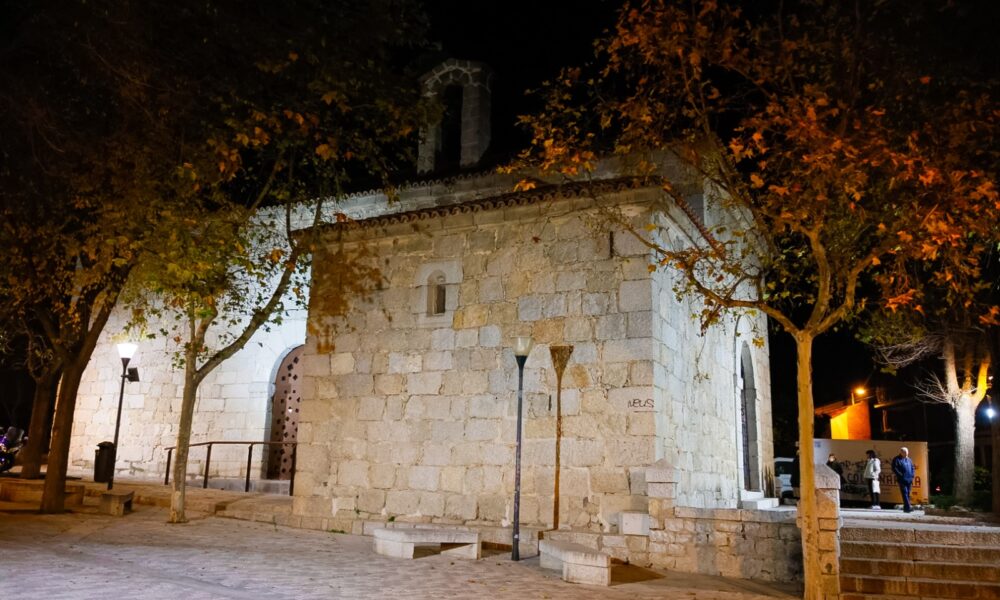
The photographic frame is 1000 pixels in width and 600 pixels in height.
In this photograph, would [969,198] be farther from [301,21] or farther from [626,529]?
[301,21]

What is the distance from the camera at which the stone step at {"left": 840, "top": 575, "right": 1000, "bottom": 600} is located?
24.3ft

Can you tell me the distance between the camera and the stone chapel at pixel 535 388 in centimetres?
893

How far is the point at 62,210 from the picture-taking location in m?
11.0

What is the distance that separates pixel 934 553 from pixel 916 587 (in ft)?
1.75

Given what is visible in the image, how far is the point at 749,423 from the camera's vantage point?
49.0 feet

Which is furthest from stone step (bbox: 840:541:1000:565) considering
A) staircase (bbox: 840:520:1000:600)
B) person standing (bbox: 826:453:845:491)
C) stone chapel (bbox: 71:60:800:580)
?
person standing (bbox: 826:453:845:491)

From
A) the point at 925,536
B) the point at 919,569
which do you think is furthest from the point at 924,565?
the point at 925,536

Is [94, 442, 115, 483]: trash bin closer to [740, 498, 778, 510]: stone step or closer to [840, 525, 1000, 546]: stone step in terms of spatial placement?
[740, 498, 778, 510]: stone step

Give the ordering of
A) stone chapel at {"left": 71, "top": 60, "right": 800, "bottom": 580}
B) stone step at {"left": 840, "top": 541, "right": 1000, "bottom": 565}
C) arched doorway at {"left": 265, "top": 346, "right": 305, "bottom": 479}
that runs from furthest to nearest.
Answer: arched doorway at {"left": 265, "top": 346, "right": 305, "bottom": 479} → stone chapel at {"left": 71, "top": 60, "right": 800, "bottom": 580} → stone step at {"left": 840, "top": 541, "right": 1000, "bottom": 565}

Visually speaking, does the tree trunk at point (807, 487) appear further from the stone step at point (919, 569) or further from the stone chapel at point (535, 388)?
the stone step at point (919, 569)

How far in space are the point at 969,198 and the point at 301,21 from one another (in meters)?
8.55

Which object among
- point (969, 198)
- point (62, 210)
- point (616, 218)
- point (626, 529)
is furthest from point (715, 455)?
point (62, 210)

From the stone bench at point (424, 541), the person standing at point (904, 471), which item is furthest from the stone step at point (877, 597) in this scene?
the person standing at point (904, 471)

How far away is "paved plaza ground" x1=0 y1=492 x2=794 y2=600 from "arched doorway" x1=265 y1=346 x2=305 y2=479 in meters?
5.60
